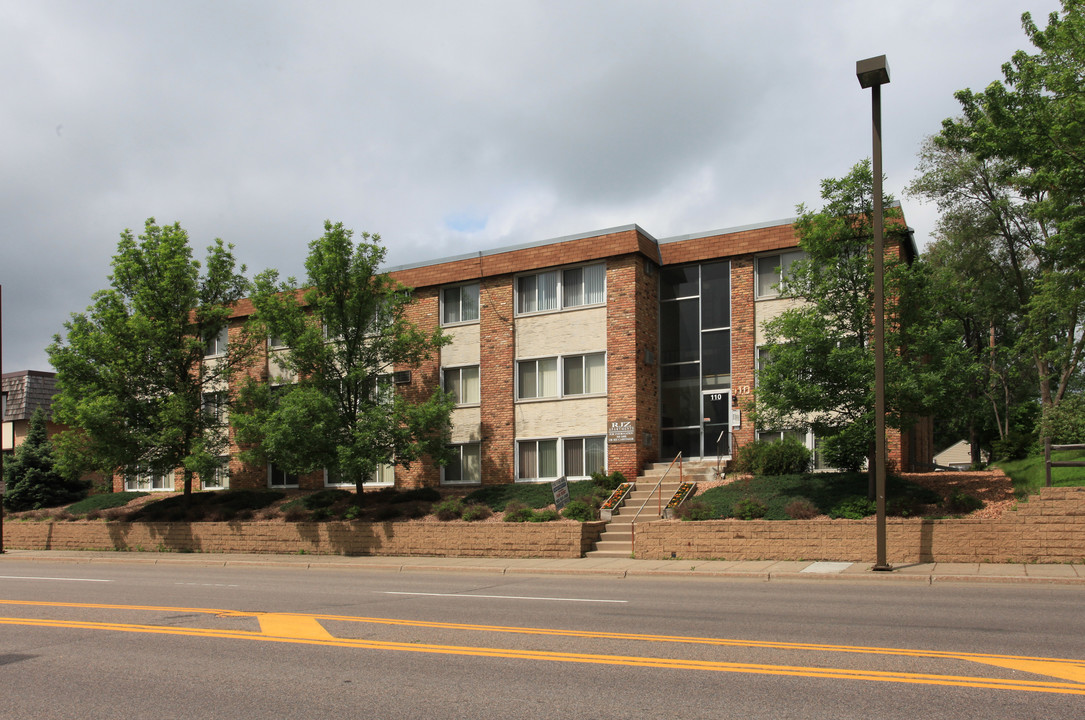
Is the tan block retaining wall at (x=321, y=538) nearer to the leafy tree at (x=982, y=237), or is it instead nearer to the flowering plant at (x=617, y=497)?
the flowering plant at (x=617, y=497)

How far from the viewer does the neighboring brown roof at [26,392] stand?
4088cm

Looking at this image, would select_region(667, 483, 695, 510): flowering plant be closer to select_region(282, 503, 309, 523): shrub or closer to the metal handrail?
the metal handrail

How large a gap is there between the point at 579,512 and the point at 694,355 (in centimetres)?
753

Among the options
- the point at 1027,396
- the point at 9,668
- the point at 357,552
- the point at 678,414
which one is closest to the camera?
the point at 9,668

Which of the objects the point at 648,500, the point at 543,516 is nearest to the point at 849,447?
the point at 648,500

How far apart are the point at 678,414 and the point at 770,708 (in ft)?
69.6

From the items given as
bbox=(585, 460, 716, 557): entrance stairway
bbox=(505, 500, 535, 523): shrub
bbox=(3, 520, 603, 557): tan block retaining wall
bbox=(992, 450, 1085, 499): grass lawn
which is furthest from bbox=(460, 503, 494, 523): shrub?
bbox=(992, 450, 1085, 499): grass lawn

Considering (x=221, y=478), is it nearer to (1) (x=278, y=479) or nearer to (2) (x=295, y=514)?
(1) (x=278, y=479)

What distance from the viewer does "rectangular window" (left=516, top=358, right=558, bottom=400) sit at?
1088 inches

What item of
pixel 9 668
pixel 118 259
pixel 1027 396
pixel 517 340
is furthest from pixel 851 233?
pixel 1027 396

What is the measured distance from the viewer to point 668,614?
1134 cm

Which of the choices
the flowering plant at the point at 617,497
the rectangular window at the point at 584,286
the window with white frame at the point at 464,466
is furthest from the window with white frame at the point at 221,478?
the flowering plant at the point at 617,497

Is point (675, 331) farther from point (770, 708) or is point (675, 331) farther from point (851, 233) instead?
point (770, 708)

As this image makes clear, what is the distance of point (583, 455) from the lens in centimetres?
2691
